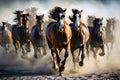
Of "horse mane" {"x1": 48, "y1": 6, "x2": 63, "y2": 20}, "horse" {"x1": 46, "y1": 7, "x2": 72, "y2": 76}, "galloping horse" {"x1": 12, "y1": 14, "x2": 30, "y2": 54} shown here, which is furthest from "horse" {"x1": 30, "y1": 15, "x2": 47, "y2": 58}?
"horse" {"x1": 46, "y1": 7, "x2": 72, "y2": 76}

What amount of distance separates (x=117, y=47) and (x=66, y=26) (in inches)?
356

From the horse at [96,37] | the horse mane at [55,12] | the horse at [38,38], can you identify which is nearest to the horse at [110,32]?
the horse at [96,37]

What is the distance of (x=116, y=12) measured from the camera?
36344 millimetres

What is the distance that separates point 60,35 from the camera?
15156 mm

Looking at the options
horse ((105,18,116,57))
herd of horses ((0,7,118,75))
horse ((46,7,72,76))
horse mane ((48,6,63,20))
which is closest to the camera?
horse ((46,7,72,76))

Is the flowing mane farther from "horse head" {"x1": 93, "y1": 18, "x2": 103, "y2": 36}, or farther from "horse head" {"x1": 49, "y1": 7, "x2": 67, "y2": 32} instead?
"horse head" {"x1": 93, "y1": 18, "x2": 103, "y2": 36}

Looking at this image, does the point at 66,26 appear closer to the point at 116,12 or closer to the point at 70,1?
the point at 116,12

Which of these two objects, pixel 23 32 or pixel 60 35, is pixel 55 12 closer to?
pixel 60 35

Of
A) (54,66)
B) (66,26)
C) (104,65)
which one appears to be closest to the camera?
(66,26)

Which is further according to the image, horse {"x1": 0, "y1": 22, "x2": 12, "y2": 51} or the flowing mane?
horse {"x1": 0, "y1": 22, "x2": 12, "y2": 51}

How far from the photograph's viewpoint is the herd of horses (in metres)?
15.2

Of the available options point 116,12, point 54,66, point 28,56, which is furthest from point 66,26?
point 116,12

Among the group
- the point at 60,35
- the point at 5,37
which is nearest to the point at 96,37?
the point at 60,35

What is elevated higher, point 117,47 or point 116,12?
point 116,12
